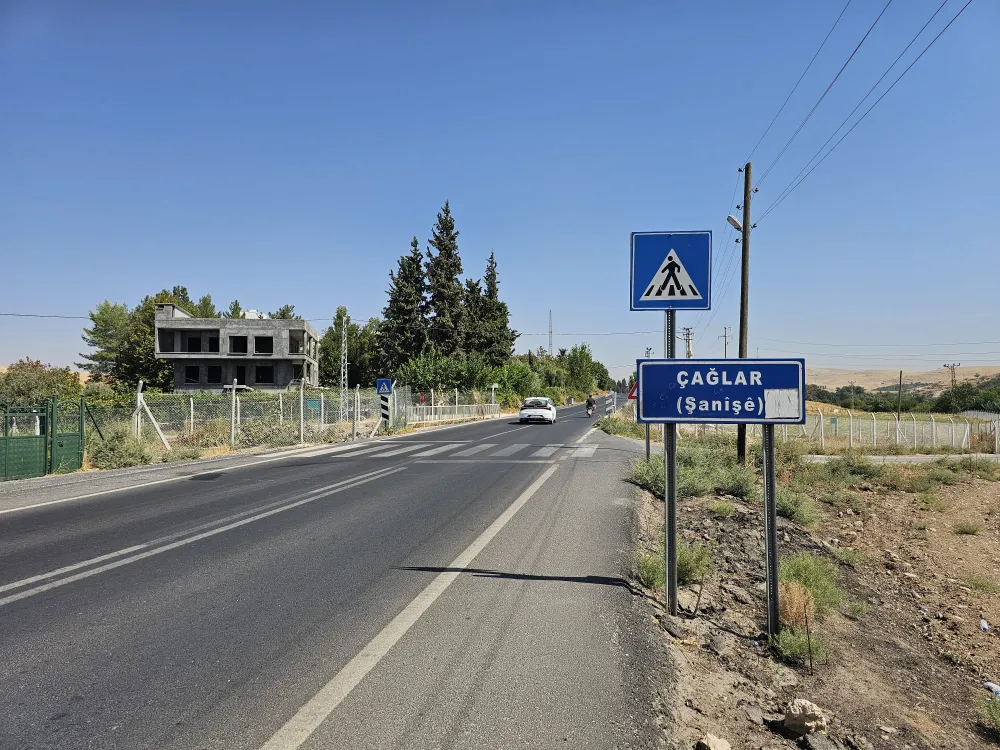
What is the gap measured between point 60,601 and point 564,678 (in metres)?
4.24

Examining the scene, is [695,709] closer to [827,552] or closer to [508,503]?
[508,503]

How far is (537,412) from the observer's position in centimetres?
3897

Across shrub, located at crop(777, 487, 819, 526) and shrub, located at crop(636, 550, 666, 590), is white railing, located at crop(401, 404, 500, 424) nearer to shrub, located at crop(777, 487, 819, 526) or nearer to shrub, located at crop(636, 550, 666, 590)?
shrub, located at crop(777, 487, 819, 526)

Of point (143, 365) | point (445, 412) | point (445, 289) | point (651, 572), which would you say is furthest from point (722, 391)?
point (143, 365)

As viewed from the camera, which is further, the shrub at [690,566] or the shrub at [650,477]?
the shrub at [650,477]

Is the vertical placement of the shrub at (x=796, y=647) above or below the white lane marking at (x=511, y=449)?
above

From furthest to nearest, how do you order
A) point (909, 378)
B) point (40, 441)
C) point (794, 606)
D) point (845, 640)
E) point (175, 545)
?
point (909, 378)
point (40, 441)
point (175, 545)
point (845, 640)
point (794, 606)

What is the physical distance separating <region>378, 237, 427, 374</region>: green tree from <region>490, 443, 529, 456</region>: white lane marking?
4135cm

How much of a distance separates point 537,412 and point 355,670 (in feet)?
115

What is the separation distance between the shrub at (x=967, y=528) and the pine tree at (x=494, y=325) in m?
57.7

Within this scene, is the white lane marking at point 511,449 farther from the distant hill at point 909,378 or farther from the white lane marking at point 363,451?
the distant hill at point 909,378

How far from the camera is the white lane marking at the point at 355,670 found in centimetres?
318

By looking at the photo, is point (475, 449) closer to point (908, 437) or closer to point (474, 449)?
point (474, 449)

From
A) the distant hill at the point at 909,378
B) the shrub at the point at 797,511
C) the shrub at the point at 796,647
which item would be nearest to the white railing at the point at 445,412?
the shrub at the point at 797,511
